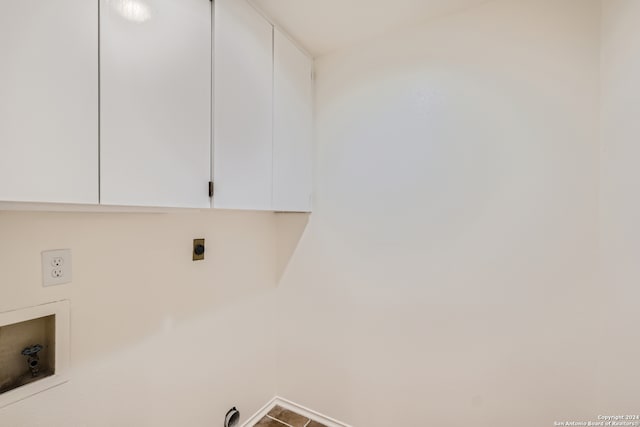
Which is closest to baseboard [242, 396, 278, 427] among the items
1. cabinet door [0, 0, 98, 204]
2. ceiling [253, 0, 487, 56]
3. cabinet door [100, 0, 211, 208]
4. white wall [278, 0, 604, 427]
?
white wall [278, 0, 604, 427]

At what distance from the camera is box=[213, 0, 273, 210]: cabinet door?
3.80 ft

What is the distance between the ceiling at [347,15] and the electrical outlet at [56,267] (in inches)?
55.4

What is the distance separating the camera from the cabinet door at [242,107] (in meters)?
1.16

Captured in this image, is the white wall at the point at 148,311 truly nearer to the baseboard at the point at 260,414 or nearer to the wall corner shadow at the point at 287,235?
the baseboard at the point at 260,414

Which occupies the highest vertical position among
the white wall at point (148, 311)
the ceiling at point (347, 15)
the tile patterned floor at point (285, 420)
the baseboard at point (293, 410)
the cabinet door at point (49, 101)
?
the ceiling at point (347, 15)

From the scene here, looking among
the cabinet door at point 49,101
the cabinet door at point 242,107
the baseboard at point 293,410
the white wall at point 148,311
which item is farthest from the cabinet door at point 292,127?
the baseboard at point 293,410

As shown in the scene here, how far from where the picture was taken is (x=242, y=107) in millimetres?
1269

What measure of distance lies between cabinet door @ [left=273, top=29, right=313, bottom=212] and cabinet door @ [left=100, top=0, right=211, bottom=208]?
18.0 inches

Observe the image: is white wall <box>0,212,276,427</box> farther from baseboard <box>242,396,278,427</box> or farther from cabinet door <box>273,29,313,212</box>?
cabinet door <box>273,29,313,212</box>

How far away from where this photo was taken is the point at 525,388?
4.27ft

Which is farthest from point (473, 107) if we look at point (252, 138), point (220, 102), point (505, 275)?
point (220, 102)

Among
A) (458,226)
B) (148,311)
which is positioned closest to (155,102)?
(148,311)

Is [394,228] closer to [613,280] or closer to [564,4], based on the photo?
[613,280]

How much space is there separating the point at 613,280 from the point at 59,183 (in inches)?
76.6
